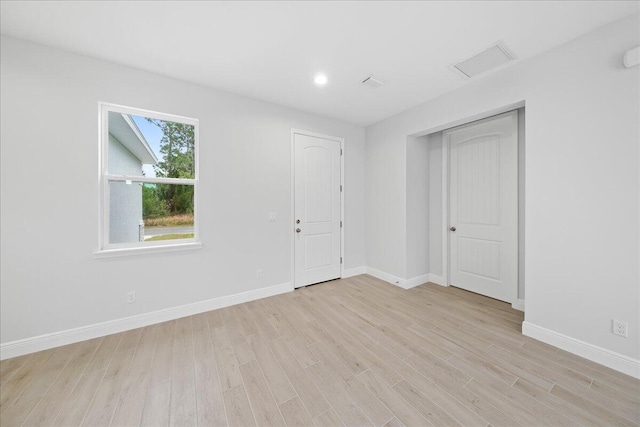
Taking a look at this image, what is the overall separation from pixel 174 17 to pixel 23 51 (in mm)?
1469

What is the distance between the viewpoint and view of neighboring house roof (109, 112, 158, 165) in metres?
2.44

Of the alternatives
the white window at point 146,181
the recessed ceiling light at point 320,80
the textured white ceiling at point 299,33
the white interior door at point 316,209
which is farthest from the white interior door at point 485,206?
the white window at point 146,181

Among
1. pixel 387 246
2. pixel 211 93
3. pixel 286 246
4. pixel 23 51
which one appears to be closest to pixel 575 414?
pixel 387 246

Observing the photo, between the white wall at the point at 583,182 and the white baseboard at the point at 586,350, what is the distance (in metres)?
0.04

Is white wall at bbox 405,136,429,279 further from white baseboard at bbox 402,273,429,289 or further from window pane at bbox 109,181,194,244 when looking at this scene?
window pane at bbox 109,181,194,244

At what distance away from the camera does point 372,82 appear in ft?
8.99

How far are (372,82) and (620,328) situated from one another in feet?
10.2

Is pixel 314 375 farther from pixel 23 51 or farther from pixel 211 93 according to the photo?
pixel 23 51

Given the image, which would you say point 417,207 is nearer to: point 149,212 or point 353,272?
point 353,272

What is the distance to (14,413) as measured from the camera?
4.78 feet

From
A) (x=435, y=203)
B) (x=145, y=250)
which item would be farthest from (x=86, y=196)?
(x=435, y=203)

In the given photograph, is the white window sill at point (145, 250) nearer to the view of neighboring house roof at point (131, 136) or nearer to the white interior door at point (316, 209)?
the view of neighboring house roof at point (131, 136)

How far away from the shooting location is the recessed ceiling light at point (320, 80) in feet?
8.59

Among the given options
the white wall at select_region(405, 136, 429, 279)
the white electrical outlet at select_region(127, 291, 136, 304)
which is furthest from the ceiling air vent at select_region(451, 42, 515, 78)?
the white electrical outlet at select_region(127, 291, 136, 304)
